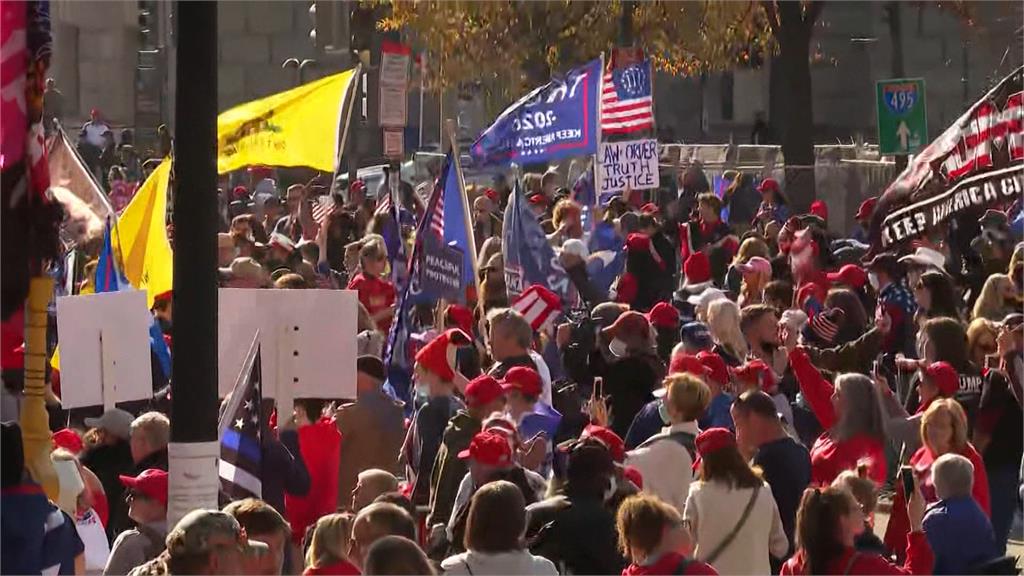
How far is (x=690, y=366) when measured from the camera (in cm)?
954

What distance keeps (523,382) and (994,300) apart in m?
4.54

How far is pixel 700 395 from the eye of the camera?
8539mm

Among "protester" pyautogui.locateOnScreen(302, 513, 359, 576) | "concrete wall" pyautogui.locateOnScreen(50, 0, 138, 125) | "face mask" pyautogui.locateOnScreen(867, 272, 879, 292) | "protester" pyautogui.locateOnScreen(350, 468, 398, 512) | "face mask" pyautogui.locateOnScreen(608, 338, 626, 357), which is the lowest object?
"protester" pyautogui.locateOnScreen(302, 513, 359, 576)

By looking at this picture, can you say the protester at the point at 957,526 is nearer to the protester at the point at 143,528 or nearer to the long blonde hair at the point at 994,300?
the protester at the point at 143,528

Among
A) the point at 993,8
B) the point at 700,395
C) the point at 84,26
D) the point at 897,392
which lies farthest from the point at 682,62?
the point at 700,395

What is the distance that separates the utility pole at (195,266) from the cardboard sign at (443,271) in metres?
5.74

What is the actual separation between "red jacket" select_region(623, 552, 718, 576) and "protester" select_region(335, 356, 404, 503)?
3158 mm

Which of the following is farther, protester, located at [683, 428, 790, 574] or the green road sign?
the green road sign

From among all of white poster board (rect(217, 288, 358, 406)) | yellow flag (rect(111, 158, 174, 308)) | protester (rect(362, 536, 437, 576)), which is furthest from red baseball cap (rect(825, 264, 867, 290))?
protester (rect(362, 536, 437, 576))

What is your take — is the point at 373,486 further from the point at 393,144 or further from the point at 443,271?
the point at 393,144

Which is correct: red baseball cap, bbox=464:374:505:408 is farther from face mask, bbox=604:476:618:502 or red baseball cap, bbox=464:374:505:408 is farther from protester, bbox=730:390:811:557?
face mask, bbox=604:476:618:502

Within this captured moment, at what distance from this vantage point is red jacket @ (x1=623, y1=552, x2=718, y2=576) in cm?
641

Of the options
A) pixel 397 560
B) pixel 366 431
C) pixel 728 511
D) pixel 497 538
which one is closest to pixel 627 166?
pixel 366 431

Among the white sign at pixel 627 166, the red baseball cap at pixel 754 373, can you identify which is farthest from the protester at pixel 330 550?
the white sign at pixel 627 166
